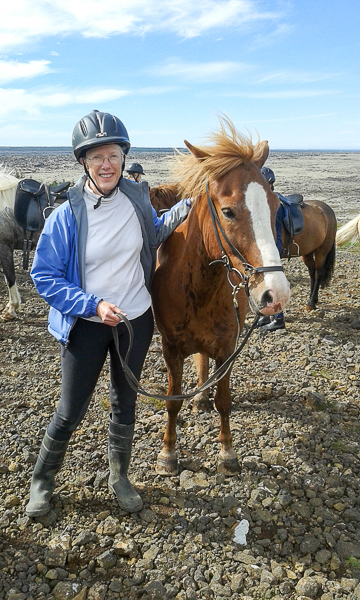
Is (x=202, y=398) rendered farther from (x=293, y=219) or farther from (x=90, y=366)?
(x=293, y=219)

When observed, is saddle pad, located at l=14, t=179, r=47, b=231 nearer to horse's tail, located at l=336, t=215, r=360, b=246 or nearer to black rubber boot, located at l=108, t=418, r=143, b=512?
black rubber boot, located at l=108, t=418, r=143, b=512

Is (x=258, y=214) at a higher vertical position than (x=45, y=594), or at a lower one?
higher

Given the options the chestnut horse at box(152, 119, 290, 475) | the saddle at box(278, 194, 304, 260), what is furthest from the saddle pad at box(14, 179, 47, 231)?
the chestnut horse at box(152, 119, 290, 475)

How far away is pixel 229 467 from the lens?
338cm

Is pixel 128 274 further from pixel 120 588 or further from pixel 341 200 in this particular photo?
pixel 341 200

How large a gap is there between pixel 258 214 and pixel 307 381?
2913mm

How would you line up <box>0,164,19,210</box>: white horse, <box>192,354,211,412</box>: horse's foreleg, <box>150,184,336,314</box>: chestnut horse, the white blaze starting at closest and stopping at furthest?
the white blaze
<box>192,354,211,412</box>: horse's foreleg
<box>0,164,19,210</box>: white horse
<box>150,184,336,314</box>: chestnut horse

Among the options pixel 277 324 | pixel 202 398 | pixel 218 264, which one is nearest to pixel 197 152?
pixel 218 264

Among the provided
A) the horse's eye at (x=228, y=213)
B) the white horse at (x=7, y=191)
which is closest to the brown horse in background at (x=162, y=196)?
the white horse at (x=7, y=191)

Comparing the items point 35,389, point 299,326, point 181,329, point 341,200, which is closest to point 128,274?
point 181,329

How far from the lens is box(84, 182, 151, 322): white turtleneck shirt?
8.21ft

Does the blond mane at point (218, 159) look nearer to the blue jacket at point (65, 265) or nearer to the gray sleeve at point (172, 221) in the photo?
the gray sleeve at point (172, 221)

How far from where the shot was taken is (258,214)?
2336mm

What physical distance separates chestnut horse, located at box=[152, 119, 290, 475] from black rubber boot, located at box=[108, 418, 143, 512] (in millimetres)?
404
